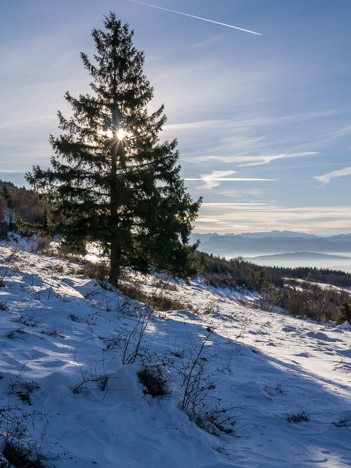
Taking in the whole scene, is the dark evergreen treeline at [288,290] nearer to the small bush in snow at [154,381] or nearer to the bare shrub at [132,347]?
the bare shrub at [132,347]

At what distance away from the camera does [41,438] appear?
2.45m

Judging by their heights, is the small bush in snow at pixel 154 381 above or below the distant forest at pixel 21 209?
below

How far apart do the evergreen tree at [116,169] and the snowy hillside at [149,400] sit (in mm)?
3252

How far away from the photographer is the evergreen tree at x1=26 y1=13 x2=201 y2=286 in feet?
30.4

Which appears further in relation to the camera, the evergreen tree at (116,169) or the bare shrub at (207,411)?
the evergreen tree at (116,169)

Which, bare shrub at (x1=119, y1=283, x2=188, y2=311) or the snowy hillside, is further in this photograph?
bare shrub at (x1=119, y1=283, x2=188, y2=311)

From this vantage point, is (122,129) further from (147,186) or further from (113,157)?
(147,186)

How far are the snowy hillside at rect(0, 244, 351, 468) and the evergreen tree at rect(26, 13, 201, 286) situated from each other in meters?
3.25

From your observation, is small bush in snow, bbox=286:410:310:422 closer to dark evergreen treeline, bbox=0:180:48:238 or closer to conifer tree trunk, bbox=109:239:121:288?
conifer tree trunk, bbox=109:239:121:288

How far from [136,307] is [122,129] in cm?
511

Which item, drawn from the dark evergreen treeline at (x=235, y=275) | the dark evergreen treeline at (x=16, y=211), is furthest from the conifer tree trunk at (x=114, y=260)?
the dark evergreen treeline at (x=16, y=211)

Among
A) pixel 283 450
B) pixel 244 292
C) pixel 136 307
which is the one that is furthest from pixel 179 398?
pixel 244 292

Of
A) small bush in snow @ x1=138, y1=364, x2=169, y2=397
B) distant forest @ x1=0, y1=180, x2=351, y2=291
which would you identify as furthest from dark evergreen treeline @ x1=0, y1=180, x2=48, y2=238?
small bush in snow @ x1=138, y1=364, x2=169, y2=397

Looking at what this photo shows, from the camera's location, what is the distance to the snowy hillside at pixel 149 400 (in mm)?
2629
